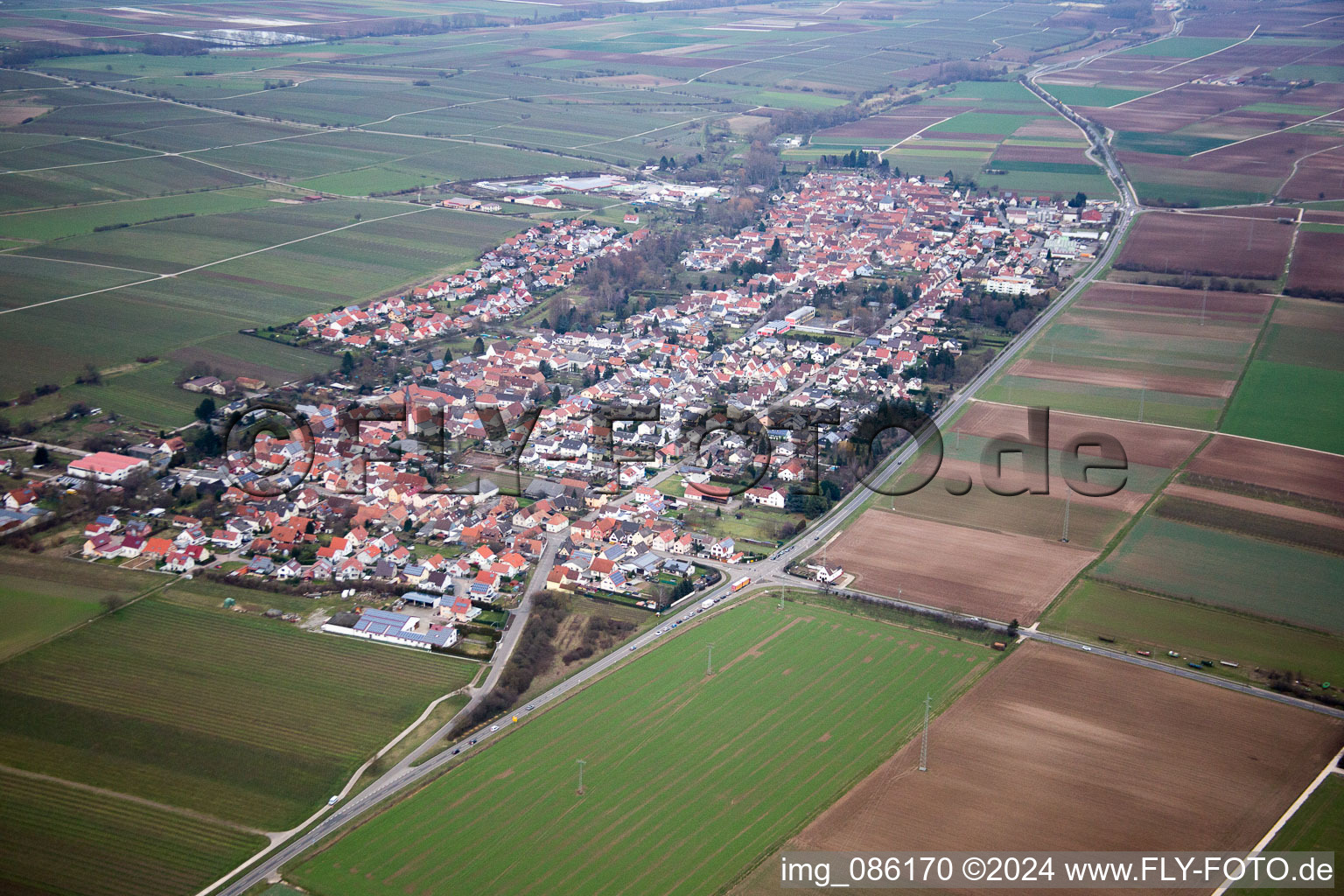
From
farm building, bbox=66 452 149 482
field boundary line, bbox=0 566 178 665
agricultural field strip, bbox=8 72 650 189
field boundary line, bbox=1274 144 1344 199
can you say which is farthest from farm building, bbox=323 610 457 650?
field boundary line, bbox=1274 144 1344 199

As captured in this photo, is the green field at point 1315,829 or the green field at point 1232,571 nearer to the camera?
the green field at point 1315,829

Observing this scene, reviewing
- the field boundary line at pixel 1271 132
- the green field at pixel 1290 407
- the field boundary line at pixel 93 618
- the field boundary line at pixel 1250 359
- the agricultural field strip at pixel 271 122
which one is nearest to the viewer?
the field boundary line at pixel 93 618

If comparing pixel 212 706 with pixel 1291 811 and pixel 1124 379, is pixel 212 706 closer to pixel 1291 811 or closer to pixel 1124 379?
pixel 1291 811

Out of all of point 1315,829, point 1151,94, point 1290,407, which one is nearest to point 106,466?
point 1315,829

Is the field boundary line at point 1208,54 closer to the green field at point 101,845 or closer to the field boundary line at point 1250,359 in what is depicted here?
the field boundary line at point 1250,359

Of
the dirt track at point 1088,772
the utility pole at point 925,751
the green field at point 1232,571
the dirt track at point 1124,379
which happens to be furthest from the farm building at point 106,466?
the dirt track at point 1124,379

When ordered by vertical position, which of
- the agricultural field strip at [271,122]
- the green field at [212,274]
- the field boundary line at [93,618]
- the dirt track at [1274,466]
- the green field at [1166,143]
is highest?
the agricultural field strip at [271,122]

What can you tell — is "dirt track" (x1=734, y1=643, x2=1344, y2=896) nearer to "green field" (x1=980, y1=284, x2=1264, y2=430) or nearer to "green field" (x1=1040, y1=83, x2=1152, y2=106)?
"green field" (x1=980, y1=284, x2=1264, y2=430)
